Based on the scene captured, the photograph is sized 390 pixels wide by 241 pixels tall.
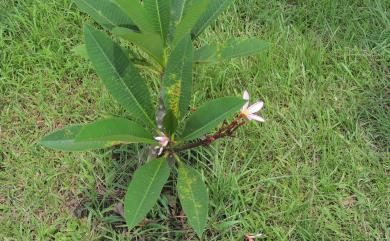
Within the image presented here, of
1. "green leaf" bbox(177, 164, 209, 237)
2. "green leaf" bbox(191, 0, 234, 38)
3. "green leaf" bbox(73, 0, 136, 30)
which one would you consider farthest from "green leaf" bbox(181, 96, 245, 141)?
"green leaf" bbox(73, 0, 136, 30)

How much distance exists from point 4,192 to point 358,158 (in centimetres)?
173

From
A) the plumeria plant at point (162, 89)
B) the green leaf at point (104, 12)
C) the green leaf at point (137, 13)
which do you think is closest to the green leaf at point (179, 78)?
the plumeria plant at point (162, 89)

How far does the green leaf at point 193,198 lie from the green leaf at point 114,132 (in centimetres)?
19

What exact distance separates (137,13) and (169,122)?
0.44 meters

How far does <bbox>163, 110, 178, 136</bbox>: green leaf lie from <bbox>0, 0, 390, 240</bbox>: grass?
17.2 inches

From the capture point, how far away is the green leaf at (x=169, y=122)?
77.9 inches

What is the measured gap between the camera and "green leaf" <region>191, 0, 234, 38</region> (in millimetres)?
2135

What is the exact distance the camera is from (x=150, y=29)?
2002mm

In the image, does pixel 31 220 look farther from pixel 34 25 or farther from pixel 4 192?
pixel 34 25

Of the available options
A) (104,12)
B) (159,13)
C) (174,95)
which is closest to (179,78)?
(174,95)

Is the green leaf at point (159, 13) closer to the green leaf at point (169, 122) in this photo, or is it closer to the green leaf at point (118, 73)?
the green leaf at point (118, 73)

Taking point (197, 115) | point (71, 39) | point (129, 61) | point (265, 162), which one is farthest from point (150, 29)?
point (71, 39)

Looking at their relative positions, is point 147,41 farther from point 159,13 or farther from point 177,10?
point 177,10

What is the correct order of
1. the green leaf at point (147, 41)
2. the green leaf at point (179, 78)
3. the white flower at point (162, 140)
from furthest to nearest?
the white flower at point (162, 140), the green leaf at point (179, 78), the green leaf at point (147, 41)
